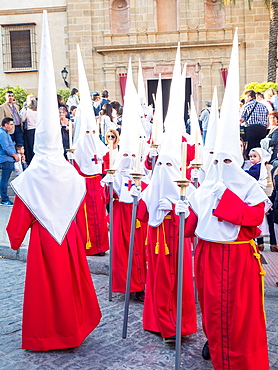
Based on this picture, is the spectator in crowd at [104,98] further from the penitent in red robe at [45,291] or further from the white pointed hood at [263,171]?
the penitent in red robe at [45,291]

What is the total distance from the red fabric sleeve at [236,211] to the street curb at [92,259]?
3891mm

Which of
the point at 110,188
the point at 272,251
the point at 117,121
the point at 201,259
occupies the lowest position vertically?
the point at 272,251

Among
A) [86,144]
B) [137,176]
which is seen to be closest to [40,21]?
[86,144]

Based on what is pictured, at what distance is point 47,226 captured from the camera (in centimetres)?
494

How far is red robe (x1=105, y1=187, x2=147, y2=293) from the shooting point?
6.55 m

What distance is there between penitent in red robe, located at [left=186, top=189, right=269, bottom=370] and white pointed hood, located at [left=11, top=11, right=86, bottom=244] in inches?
58.1

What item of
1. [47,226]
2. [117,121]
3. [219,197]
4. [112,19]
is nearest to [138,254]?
[47,226]

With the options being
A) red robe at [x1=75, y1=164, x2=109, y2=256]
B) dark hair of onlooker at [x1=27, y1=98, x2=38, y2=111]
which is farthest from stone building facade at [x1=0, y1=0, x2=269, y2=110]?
red robe at [x1=75, y1=164, x2=109, y2=256]

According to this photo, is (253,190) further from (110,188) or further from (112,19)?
(112,19)

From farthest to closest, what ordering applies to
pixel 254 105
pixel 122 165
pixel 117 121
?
pixel 117 121
pixel 254 105
pixel 122 165

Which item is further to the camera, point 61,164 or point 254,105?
point 254,105

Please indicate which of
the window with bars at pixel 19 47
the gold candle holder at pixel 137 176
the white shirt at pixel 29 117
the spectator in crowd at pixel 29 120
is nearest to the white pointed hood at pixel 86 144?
the gold candle holder at pixel 137 176

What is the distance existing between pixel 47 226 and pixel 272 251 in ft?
15.8

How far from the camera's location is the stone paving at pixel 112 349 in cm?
468
